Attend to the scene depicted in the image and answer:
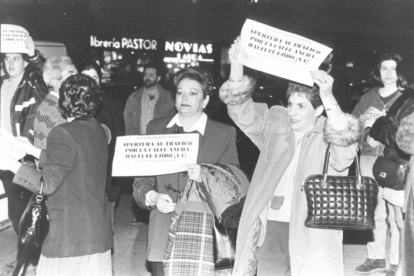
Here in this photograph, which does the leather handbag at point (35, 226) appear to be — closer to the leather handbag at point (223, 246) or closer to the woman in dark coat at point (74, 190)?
the woman in dark coat at point (74, 190)

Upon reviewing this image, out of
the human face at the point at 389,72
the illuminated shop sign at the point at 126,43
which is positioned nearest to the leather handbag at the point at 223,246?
the human face at the point at 389,72

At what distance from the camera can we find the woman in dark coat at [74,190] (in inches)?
133

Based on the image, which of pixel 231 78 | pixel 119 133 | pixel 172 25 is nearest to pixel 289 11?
pixel 172 25

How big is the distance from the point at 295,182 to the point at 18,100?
2999mm

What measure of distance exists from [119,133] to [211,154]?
263 centimetres

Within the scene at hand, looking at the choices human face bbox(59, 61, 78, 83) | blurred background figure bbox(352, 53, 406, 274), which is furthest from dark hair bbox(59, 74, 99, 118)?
blurred background figure bbox(352, 53, 406, 274)

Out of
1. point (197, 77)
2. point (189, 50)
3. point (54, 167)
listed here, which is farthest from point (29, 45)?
point (189, 50)

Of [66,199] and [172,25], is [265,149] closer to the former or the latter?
[66,199]

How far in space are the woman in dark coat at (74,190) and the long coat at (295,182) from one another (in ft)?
2.94

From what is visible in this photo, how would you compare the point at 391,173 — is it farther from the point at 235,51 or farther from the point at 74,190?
the point at 74,190

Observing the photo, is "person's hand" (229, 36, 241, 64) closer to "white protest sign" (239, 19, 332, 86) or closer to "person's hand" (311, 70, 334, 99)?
"white protest sign" (239, 19, 332, 86)

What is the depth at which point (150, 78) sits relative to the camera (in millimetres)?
8469

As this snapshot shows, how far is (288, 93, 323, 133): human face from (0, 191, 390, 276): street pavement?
275cm

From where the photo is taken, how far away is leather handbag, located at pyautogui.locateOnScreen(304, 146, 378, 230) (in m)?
3.41
